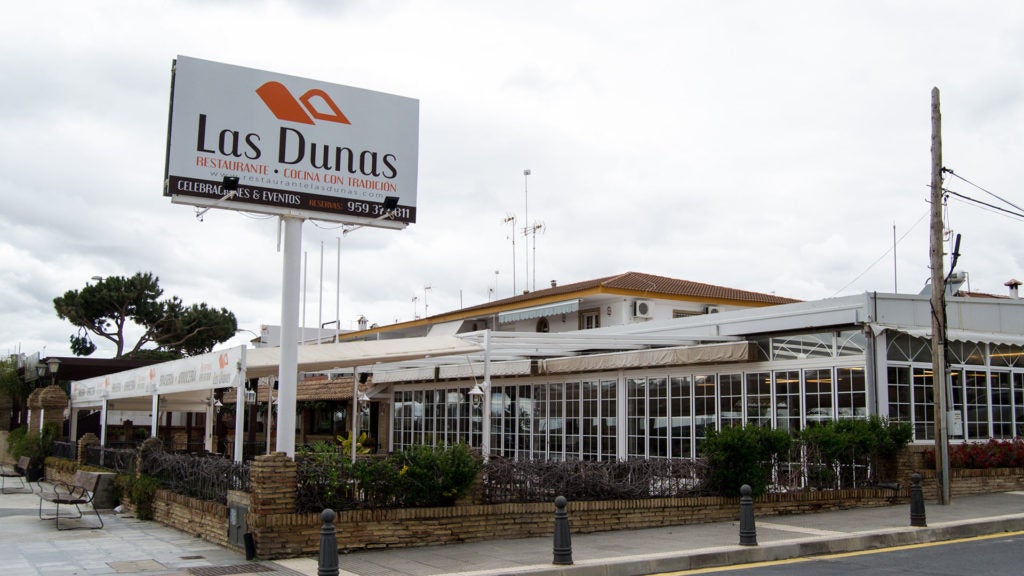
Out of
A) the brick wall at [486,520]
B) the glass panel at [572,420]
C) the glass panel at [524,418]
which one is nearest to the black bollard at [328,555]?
A: the brick wall at [486,520]

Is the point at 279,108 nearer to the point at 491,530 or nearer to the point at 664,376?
the point at 491,530

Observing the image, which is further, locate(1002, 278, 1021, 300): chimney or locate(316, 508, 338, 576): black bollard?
locate(1002, 278, 1021, 300): chimney

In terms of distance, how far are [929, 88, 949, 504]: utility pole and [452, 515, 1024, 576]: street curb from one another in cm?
225

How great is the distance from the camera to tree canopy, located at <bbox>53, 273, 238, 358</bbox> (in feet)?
178

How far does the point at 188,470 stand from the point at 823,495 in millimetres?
11377

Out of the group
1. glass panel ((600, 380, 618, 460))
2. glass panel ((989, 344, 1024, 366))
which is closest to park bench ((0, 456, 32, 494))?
glass panel ((600, 380, 618, 460))

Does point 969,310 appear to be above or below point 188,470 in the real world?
above

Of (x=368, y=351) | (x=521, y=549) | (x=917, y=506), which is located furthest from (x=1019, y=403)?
(x=368, y=351)

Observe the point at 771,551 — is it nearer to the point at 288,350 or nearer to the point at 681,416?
the point at 288,350

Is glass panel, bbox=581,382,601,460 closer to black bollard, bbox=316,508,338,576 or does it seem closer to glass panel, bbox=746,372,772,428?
glass panel, bbox=746,372,772,428

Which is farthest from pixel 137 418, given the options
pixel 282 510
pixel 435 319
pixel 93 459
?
pixel 282 510

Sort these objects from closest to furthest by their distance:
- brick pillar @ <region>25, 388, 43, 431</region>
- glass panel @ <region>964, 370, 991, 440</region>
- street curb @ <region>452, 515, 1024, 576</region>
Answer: street curb @ <region>452, 515, 1024, 576</region> < glass panel @ <region>964, 370, 991, 440</region> < brick pillar @ <region>25, 388, 43, 431</region>

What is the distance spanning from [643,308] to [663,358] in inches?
533

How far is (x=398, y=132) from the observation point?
1678 cm
